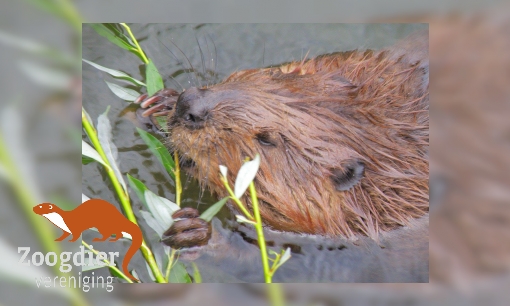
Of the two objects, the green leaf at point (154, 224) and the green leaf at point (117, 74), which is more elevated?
the green leaf at point (117, 74)

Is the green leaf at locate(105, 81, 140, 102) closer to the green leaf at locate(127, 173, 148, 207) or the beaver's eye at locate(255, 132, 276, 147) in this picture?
the green leaf at locate(127, 173, 148, 207)

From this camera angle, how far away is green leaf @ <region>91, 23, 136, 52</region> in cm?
152

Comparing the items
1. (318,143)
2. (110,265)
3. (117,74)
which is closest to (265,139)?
(318,143)

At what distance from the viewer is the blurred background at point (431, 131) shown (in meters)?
1.50

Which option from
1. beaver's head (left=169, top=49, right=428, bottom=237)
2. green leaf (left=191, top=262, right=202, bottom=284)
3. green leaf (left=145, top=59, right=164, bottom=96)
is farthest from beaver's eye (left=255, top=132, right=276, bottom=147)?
green leaf (left=191, top=262, right=202, bottom=284)

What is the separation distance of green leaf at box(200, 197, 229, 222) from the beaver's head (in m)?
0.03

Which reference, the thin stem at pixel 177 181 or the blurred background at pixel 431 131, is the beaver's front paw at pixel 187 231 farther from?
the blurred background at pixel 431 131

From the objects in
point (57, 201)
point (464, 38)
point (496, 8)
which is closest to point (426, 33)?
point (464, 38)

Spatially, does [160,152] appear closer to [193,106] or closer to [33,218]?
[193,106]

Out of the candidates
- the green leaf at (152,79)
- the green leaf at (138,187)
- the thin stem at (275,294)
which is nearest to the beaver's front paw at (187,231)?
the green leaf at (138,187)

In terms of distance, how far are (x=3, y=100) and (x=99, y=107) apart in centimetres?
30

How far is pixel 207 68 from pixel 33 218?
709 mm

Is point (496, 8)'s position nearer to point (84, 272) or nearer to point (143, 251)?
point (143, 251)

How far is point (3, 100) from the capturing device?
1538 mm
